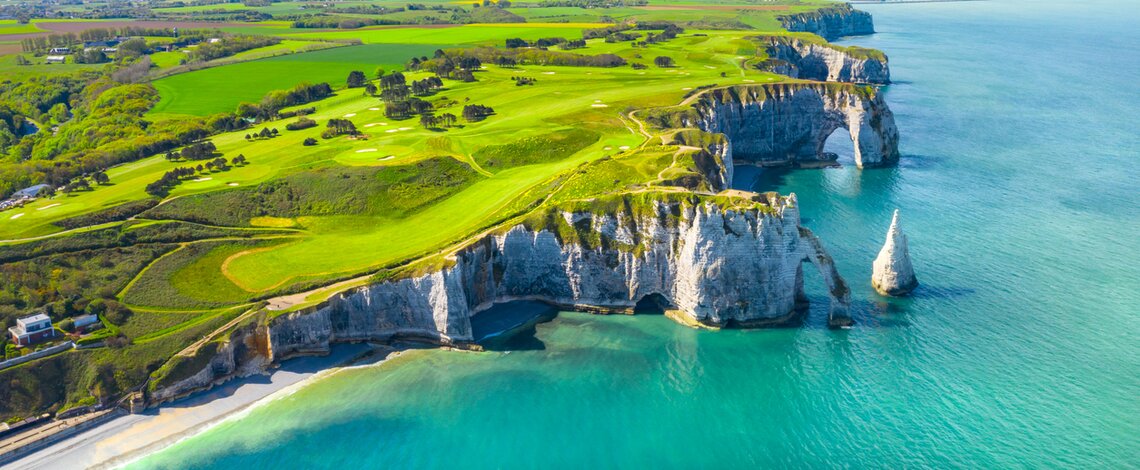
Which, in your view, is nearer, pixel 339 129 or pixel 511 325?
pixel 511 325

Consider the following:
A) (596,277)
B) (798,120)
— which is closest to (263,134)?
(596,277)

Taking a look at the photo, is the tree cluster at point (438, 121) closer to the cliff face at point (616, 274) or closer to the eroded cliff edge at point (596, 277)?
the eroded cliff edge at point (596, 277)

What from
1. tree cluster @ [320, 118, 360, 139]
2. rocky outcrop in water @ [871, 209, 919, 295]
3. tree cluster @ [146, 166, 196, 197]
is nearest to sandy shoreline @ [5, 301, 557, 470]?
tree cluster @ [146, 166, 196, 197]

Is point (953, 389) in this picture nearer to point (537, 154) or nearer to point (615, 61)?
point (537, 154)

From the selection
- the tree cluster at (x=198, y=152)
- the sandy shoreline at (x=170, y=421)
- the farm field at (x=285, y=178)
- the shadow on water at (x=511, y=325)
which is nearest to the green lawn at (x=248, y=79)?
the farm field at (x=285, y=178)

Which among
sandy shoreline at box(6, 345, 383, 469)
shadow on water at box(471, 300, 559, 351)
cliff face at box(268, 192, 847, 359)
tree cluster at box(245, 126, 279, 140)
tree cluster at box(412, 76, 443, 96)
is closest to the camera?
sandy shoreline at box(6, 345, 383, 469)

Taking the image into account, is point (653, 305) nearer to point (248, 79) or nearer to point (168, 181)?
point (168, 181)

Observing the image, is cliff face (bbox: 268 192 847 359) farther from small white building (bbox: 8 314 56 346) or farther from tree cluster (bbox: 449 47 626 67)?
tree cluster (bbox: 449 47 626 67)
